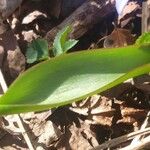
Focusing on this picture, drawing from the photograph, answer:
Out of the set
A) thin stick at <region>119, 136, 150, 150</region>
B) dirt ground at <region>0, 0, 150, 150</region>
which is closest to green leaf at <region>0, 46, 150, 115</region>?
thin stick at <region>119, 136, 150, 150</region>

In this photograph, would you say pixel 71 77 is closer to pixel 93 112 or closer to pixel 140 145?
pixel 140 145

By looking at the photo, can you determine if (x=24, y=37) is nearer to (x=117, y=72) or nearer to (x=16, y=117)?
(x=16, y=117)

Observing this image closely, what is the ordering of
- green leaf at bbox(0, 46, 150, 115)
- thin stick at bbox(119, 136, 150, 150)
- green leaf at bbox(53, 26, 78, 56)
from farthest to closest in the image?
1. green leaf at bbox(53, 26, 78, 56)
2. thin stick at bbox(119, 136, 150, 150)
3. green leaf at bbox(0, 46, 150, 115)

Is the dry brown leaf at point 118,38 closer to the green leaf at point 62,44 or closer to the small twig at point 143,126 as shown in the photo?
the green leaf at point 62,44

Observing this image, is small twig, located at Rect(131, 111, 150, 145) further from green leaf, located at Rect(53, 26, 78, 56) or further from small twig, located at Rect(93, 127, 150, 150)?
green leaf, located at Rect(53, 26, 78, 56)

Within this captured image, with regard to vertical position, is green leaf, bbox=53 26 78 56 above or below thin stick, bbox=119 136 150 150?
above

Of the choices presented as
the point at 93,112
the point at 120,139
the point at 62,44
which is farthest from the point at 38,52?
the point at 120,139

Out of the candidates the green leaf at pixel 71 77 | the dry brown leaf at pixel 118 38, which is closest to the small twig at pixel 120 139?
the green leaf at pixel 71 77
